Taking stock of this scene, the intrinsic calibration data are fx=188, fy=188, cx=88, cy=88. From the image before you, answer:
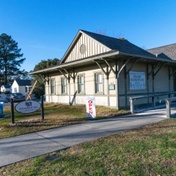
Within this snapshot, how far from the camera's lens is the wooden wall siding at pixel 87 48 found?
13420 millimetres

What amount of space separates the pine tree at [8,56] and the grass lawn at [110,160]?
167ft

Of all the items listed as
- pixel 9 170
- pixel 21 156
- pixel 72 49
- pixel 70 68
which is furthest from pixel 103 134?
pixel 72 49

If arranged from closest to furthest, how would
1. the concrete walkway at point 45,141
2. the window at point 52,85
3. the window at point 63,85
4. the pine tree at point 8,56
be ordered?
the concrete walkway at point 45,141 < the window at point 63,85 < the window at point 52,85 < the pine tree at point 8,56

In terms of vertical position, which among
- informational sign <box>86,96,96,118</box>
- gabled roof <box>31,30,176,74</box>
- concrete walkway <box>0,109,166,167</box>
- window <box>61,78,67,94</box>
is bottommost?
concrete walkway <box>0,109,166,167</box>

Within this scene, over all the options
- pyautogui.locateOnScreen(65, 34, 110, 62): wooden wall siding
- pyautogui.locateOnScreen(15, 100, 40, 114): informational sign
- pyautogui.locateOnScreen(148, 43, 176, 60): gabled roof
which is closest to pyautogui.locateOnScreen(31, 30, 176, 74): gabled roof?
pyautogui.locateOnScreen(65, 34, 110, 62): wooden wall siding

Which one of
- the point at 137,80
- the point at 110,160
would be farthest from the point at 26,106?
the point at 137,80

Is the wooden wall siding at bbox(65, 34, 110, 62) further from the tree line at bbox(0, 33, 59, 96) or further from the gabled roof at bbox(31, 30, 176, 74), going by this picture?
the tree line at bbox(0, 33, 59, 96)

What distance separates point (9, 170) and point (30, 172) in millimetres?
514

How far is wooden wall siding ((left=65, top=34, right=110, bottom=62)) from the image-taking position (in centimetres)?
1342

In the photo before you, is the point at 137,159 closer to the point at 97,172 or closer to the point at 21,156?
Result: the point at 97,172

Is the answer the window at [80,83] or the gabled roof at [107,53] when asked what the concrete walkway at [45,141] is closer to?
the gabled roof at [107,53]

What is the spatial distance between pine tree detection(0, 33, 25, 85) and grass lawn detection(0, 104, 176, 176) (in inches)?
2000

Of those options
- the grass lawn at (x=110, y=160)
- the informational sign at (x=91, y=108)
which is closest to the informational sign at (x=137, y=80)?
the informational sign at (x=91, y=108)

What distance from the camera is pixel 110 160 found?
396 centimetres
